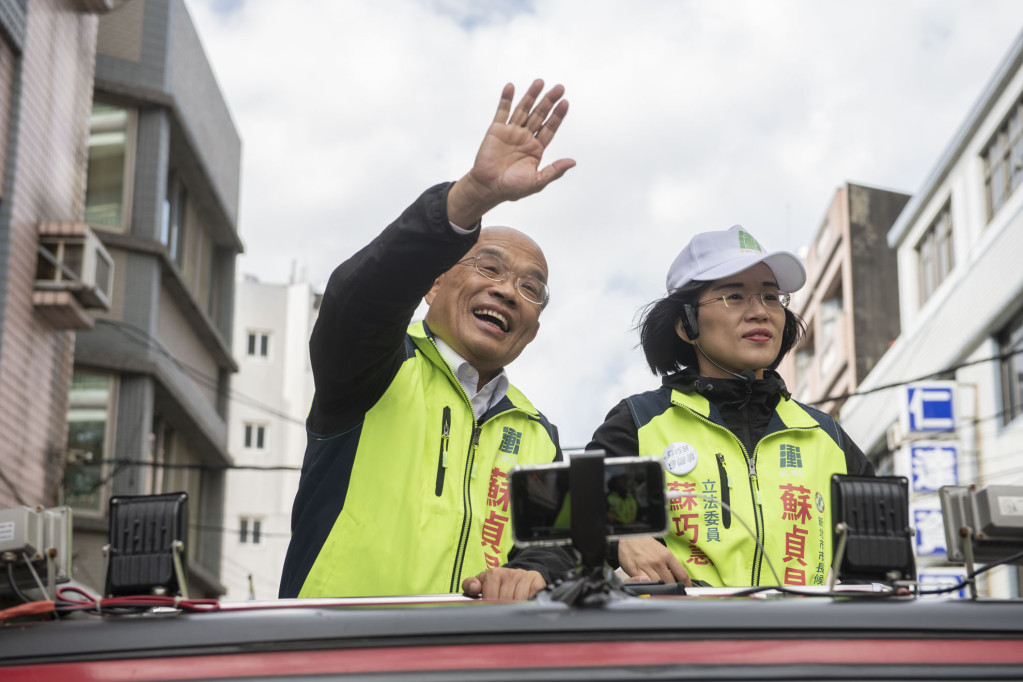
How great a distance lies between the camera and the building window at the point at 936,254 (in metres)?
26.5

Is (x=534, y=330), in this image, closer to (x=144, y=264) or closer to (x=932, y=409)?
(x=144, y=264)

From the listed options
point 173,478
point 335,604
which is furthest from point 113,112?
point 335,604

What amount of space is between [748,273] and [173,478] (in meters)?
17.0

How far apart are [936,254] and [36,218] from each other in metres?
20.1

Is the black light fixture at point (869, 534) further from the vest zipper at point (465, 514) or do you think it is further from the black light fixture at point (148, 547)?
the vest zipper at point (465, 514)

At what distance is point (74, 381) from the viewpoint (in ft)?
55.8

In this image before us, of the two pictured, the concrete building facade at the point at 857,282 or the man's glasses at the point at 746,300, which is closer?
the man's glasses at the point at 746,300

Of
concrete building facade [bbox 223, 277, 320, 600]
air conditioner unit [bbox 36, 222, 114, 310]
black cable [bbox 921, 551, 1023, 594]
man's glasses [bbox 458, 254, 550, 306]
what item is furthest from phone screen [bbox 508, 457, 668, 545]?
concrete building facade [bbox 223, 277, 320, 600]

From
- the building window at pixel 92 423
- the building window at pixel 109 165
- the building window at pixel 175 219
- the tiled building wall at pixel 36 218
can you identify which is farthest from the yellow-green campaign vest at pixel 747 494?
the building window at pixel 175 219

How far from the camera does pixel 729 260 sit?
4207 millimetres

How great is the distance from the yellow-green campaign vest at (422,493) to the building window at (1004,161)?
2007 centimetres

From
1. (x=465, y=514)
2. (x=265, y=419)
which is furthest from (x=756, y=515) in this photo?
(x=265, y=419)

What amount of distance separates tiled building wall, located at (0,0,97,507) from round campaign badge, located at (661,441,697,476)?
9.32 meters

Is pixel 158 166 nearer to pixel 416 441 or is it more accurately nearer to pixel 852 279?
pixel 416 441
